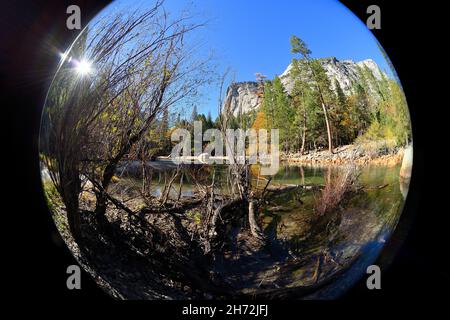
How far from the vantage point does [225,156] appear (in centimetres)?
219

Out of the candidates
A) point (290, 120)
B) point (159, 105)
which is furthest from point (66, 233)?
point (290, 120)

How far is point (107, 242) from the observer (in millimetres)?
2416

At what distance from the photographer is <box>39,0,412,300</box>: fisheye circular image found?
2.19 metres

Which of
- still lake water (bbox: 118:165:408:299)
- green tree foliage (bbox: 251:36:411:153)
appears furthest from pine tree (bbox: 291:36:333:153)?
still lake water (bbox: 118:165:408:299)

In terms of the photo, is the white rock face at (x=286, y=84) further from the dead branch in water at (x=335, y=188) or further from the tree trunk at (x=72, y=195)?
the tree trunk at (x=72, y=195)

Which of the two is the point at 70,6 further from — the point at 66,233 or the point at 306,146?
the point at 306,146

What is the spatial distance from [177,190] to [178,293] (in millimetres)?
777

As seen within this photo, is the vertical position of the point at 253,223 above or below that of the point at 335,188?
below

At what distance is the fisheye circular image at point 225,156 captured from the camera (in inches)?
86.4

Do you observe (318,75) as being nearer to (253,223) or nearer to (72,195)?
(253,223)

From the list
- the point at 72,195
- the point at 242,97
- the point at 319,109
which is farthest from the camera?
the point at 72,195

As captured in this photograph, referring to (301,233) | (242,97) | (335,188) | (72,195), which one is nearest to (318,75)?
(242,97)

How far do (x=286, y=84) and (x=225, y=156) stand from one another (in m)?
0.63

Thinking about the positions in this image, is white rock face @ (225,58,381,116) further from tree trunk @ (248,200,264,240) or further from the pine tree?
tree trunk @ (248,200,264,240)
